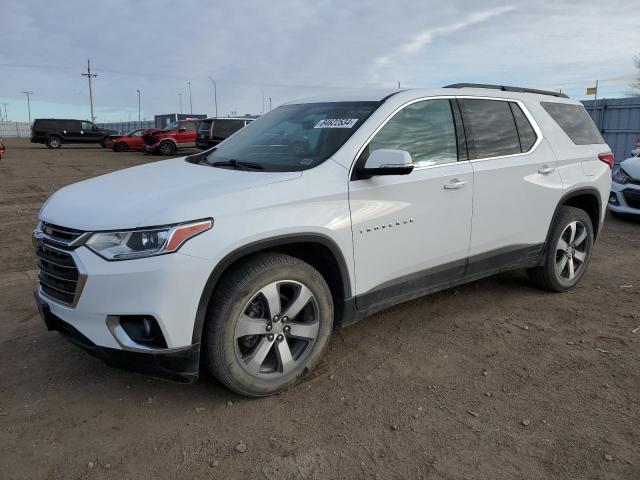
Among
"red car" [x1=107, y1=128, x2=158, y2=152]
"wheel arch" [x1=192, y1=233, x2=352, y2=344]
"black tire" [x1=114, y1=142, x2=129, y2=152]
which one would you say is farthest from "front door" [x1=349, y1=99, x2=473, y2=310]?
"black tire" [x1=114, y1=142, x2=129, y2=152]

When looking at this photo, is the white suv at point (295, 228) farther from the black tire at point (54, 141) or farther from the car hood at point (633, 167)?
the black tire at point (54, 141)

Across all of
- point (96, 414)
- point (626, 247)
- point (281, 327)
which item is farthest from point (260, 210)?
point (626, 247)

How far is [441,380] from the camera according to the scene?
130 inches

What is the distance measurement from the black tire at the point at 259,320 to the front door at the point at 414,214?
329mm

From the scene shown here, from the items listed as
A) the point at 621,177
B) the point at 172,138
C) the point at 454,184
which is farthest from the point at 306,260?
the point at 172,138

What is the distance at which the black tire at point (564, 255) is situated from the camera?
15.2 feet

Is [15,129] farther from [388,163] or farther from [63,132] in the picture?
[388,163]

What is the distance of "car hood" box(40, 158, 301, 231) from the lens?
2656 millimetres

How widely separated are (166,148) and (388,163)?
23.4 meters

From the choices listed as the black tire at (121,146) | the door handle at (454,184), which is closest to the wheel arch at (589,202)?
the door handle at (454,184)

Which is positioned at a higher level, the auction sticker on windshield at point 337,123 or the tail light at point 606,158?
the auction sticker on windshield at point 337,123

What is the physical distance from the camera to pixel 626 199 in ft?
28.0

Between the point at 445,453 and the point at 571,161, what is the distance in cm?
309

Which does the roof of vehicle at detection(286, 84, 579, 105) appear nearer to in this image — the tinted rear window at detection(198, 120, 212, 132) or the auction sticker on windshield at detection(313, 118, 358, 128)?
the auction sticker on windshield at detection(313, 118, 358, 128)
